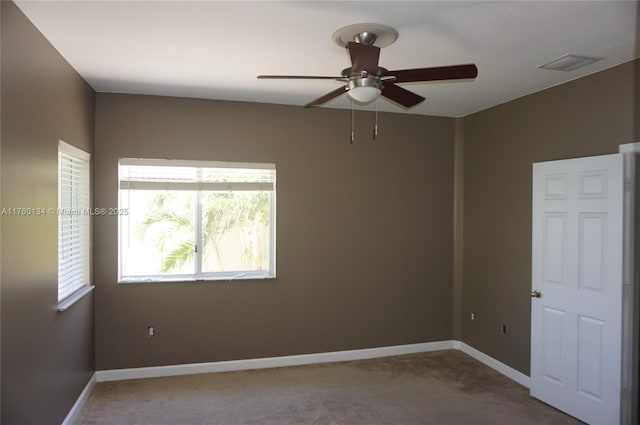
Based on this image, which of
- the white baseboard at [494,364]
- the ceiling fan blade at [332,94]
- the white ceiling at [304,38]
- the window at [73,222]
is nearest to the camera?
the white ceiling at [304,38]

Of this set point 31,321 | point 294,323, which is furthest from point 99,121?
point 294,323

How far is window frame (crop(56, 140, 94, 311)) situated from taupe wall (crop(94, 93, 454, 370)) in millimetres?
231

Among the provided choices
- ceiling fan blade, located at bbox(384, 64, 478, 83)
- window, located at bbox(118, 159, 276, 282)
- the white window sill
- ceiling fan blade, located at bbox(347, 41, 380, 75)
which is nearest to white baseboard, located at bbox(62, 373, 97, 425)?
the white window sill

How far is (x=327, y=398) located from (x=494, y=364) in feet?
6.01

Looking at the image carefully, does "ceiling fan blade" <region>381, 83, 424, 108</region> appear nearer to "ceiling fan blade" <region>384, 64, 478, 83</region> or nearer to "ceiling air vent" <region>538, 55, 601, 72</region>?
"ceiling fan blade" <region>384, 64, 478, 83</region>

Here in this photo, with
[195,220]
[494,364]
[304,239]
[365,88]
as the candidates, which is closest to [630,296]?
[494,364]

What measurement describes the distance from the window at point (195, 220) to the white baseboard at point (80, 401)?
0.92 meters

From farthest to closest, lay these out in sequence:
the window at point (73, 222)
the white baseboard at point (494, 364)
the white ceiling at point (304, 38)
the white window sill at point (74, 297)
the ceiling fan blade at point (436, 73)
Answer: the white baseboard at point (494, 364) < the window at point (73, 222) < the white window sill at point (74, 297) < the white ceiling at point (304, 38) < the ceiling fan blade at point (436, 73)

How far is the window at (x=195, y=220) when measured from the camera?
4.06 m

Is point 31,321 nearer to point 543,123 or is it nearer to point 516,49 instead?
point 516,49

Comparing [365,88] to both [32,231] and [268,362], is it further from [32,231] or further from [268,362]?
[268,362]

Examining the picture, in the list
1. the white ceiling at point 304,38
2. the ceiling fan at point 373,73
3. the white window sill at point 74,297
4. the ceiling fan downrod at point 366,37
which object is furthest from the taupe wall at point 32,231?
the ceiling fan downrod at point 366,37

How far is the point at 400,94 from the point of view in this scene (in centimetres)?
258

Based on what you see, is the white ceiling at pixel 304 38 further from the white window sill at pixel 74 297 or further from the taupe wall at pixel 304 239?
the white window sill at pixel 74 297
